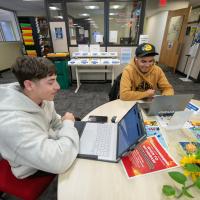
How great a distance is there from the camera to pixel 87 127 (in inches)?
37.8

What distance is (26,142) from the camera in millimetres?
621

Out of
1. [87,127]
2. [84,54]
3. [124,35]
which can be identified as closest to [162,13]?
[124,35]

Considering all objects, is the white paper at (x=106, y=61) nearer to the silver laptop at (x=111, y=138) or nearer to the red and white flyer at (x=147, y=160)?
the silver laptop at (x=111, y=138)

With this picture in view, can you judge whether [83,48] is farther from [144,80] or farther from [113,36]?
[144,80]

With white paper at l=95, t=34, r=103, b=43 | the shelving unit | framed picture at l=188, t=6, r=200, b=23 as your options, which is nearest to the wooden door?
framed picture at l=188, t=6, r=200, b=23

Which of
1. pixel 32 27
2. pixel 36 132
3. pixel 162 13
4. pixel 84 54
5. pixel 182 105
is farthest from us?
pixel 162 13

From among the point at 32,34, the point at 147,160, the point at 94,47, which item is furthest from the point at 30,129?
the point at 32,34

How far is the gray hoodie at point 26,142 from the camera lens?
62cm

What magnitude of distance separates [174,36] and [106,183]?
19.2ft

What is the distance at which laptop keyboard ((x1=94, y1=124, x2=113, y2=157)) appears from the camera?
2.53ft

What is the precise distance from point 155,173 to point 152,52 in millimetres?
1177

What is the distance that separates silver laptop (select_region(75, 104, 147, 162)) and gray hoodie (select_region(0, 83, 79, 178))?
0.09 m

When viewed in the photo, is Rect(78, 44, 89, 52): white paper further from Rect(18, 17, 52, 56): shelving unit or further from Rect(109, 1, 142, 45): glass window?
Rect(18, 17, 52, 56): shelving unit

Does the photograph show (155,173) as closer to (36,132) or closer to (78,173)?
(78,173)
